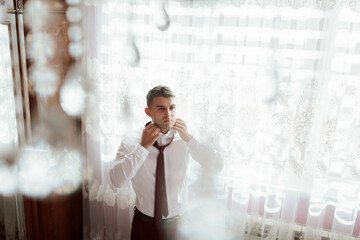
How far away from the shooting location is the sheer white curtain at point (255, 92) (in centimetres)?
155

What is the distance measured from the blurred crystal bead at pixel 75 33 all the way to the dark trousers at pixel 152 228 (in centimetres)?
119

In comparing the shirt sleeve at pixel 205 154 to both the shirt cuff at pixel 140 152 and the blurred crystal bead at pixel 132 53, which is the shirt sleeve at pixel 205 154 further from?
the blurred crystal bead at pixel 132 53

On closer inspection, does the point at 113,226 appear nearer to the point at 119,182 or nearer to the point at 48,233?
the point at 48,233

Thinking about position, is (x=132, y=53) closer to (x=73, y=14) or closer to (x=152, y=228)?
(x=73, y=14)

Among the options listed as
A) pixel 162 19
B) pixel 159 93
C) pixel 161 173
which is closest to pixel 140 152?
pixel 161 173

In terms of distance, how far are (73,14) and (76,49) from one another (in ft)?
0.73

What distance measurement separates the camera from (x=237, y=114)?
1.72 meters

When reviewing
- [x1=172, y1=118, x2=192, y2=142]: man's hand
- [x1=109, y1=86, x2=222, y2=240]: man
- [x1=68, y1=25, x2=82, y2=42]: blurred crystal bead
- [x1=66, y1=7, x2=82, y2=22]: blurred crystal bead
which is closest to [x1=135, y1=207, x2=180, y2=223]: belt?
[x1=109, y1=86, x2=222, y2=240]: man

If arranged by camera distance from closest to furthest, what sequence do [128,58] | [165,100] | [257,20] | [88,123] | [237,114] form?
[165,100], [257,20], [237,114], [128,58], [88,123]

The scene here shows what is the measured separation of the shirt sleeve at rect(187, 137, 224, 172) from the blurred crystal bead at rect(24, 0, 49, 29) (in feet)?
3.65

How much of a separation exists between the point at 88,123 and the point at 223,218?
1.15 meters

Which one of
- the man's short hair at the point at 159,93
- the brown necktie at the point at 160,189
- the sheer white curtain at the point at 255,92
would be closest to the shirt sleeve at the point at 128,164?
the brown necktie at the point at 160,189

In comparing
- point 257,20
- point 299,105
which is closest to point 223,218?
point 299,105

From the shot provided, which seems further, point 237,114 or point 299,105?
point 237,114
